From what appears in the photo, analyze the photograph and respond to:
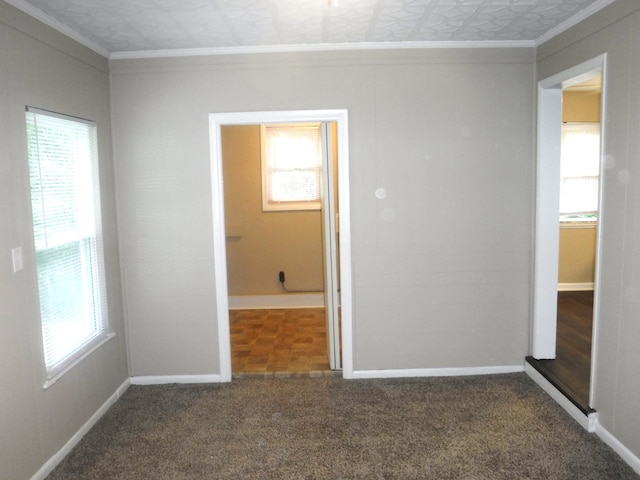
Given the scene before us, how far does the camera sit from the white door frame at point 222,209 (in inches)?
152

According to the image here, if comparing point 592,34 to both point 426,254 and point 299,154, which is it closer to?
point 426,254

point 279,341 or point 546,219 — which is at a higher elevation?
point 546,219

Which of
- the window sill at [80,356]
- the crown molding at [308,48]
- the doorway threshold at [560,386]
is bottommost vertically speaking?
the doorway threshold at [560,386]

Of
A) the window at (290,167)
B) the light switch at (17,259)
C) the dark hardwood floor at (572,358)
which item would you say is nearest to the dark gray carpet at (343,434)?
the dark hardwood floor at (572,358)

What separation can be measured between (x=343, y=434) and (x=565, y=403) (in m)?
1.48

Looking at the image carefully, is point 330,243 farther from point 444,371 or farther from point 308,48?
point 308,48

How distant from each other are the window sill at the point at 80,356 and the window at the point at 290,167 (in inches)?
112

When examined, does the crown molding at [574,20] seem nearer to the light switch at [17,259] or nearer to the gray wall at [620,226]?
the gray wall at [620,226]

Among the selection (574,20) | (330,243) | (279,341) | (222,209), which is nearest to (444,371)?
(330,243)

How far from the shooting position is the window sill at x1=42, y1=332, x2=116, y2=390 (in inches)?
114

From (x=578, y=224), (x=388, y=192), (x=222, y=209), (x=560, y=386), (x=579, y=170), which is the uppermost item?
(x=579, y=170)

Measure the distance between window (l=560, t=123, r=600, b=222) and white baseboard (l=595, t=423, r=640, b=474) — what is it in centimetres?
383

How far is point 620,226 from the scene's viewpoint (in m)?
2.85

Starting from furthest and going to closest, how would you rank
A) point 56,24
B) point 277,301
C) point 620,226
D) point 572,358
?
point 277,301 → point 572,358 → point 56,24 → point 620,226
